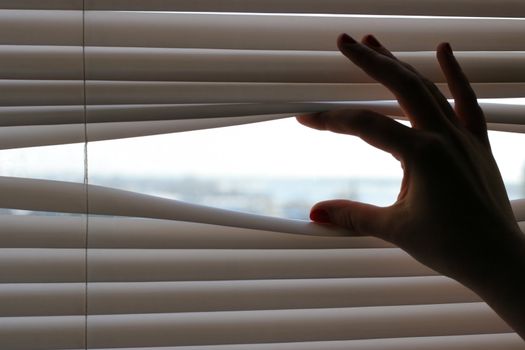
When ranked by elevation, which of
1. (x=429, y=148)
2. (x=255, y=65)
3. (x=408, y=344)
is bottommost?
(x=408, y=344)

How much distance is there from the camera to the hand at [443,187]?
0.81 metres

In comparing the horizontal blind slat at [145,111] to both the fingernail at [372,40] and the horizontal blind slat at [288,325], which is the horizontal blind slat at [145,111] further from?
the horizontal blind slat at [288,325]

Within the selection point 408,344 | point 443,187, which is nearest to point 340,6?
point 443,187

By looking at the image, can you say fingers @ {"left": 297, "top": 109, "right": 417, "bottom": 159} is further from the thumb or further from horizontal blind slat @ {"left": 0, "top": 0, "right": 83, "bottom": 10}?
horizontal blind slat @ {"left": 0, "top": 0, "right": 83, "bottom": 10}

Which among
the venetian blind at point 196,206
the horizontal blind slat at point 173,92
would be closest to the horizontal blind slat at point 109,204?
the venetian blind at point 196,206

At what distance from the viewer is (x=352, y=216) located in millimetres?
868

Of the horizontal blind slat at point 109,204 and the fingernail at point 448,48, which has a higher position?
the fingernail at point 448,48

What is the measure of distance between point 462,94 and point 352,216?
0.69 feet

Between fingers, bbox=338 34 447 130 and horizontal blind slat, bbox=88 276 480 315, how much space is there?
0.26 m

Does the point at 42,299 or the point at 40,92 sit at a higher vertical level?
the point at 40,92

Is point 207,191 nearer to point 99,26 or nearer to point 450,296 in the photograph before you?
point 99,26

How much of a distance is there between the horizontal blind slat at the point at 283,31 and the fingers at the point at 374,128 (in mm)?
105

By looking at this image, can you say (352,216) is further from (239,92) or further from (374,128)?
(239,92)

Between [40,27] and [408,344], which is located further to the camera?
[408,344]
